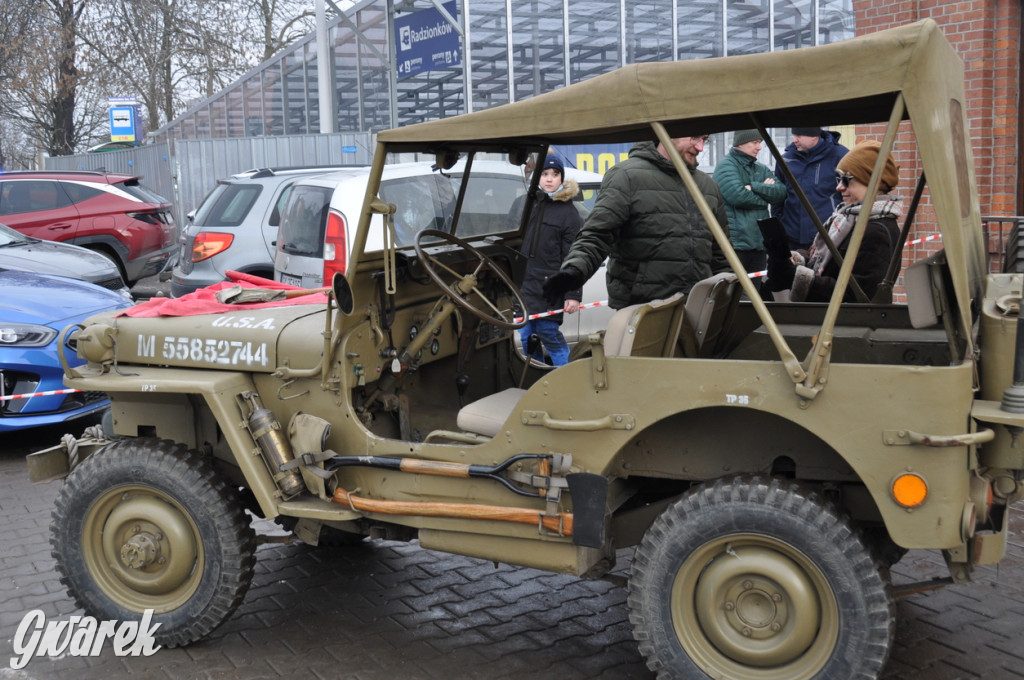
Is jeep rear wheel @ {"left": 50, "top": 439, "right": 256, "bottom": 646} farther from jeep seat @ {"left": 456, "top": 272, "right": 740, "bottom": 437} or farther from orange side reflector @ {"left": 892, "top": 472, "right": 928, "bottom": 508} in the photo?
orange side reflector @ {"left": 892, "top": 472, "right": 928, "bottom": 508}

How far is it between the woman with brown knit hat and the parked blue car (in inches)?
180

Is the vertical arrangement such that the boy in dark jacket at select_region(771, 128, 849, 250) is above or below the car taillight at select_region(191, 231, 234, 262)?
above

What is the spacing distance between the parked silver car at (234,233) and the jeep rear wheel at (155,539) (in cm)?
601

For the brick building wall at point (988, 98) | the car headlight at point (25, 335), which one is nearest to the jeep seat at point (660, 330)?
the car headlight at point (25, 335)

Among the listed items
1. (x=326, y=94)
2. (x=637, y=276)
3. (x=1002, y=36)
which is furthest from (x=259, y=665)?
(x=326, y=94)

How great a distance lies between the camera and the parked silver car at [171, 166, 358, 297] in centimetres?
1024

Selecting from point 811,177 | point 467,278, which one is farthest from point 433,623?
point 811,177

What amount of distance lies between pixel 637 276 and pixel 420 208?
4.17 ft

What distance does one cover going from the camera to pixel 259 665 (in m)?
4.02

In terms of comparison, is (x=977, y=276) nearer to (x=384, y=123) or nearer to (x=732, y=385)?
(x=732, y=385)

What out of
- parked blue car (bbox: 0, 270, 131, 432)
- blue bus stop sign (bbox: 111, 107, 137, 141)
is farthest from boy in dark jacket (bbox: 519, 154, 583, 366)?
blue bus stop sign (bbox: 111, 107, 137, 141)

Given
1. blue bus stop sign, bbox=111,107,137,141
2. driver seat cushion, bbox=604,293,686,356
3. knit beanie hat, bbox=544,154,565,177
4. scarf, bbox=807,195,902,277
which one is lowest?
driver seat cushion, bbox=604,293,686,356

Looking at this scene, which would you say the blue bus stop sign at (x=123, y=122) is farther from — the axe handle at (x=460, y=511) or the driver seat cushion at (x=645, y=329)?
the driver seat cushion at (x=645, y=329)

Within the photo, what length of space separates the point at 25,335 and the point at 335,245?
7.53ft
